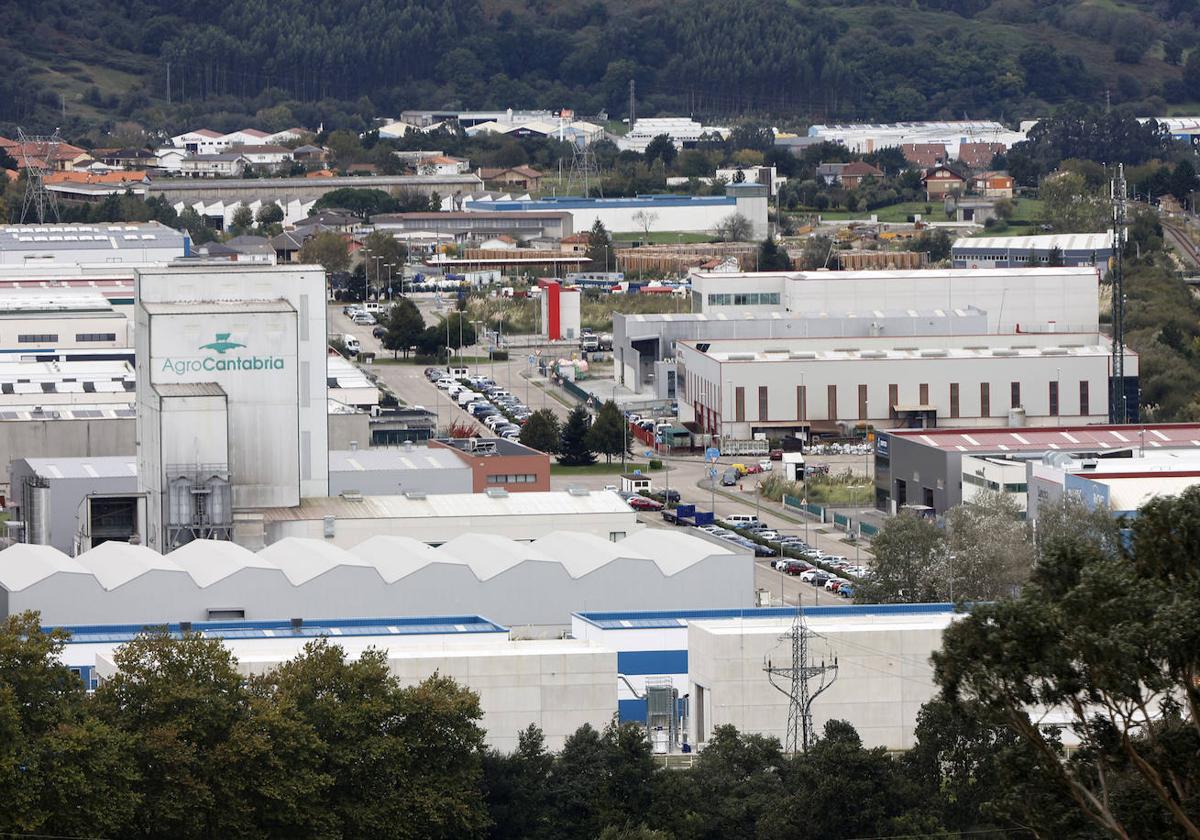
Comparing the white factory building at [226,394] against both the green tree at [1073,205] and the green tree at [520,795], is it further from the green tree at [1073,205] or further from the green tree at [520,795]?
the green tree at [1073,205]

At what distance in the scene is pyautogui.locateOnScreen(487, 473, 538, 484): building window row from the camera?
27.2 m

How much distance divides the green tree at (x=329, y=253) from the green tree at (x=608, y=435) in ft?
76.2

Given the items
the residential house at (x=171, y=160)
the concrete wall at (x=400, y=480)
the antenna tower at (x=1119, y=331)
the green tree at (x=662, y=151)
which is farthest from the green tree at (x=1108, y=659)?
the residential house at (x=171, y=160)

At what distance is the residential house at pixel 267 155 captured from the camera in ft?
264

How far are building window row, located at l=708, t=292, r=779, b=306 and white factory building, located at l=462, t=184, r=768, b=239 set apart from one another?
65.4ft

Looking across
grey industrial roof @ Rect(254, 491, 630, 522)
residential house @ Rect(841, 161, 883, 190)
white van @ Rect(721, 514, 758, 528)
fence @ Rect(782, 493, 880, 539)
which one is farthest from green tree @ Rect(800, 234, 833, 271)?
grey industrial roof @ Rect(254, 491, 630, 522)

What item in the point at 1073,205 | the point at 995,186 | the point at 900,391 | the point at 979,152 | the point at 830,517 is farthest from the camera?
the point at 979,152

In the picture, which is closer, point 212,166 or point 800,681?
point 800,681

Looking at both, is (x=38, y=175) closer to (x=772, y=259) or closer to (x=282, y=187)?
(x=282, y=187)

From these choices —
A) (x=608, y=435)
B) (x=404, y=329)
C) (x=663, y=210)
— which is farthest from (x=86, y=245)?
(x=608, y=435)

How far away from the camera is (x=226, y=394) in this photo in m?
23.3

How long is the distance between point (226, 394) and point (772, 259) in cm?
3408

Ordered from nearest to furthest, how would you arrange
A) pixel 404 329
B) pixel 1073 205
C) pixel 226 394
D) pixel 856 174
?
1. pixel 226 394
2. pixel 404 329
3. pixel 1073 205
4. pixel 856 174

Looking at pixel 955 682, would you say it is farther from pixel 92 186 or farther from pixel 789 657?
pixel 92 186
